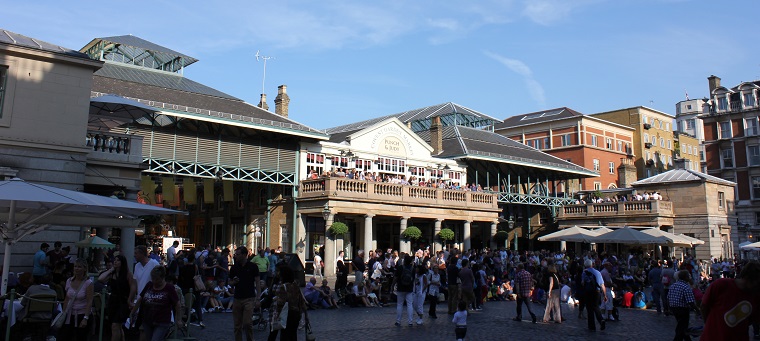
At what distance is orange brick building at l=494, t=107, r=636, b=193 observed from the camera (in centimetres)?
5850

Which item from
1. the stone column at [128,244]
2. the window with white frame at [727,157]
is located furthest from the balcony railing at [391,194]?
the window with white frame at [727,157]

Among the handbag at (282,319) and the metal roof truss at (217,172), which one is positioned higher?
the metal roof truss at (217,172)

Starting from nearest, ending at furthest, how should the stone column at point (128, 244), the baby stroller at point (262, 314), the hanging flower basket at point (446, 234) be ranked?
the baby stroller at point (262, 314), the stone column at point (128, 244), the hanging flower basket at point (446, 234)

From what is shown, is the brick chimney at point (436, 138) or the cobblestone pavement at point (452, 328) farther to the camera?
the brick chimney at point (436, 138)

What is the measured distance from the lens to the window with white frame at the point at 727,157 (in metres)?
62.1

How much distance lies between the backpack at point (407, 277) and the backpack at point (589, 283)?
4025 millimetres

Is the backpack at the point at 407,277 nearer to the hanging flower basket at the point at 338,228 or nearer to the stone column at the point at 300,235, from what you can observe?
the hanging flower basket at the point at 338,228

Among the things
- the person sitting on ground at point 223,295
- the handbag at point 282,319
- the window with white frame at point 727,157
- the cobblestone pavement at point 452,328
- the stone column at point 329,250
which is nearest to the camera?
the handbag at point 282,319

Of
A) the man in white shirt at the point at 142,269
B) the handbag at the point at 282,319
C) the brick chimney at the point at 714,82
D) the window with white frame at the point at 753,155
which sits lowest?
the handbag at the point at 282,319

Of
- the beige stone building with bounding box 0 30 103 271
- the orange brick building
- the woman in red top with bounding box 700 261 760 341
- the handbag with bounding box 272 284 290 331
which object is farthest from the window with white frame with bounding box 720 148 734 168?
the woman in red top with bounding box 700 261 760 341

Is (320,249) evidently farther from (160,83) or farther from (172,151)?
(160,83)

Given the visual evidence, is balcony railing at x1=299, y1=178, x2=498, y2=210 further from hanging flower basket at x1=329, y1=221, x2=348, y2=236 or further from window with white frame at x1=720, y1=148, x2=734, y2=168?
window with white frame at x1=720, y1=148, x2=734, y2=168

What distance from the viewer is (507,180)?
4403 cm

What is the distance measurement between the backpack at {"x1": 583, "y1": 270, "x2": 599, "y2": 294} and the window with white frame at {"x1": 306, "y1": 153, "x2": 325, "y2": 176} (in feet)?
71.4
